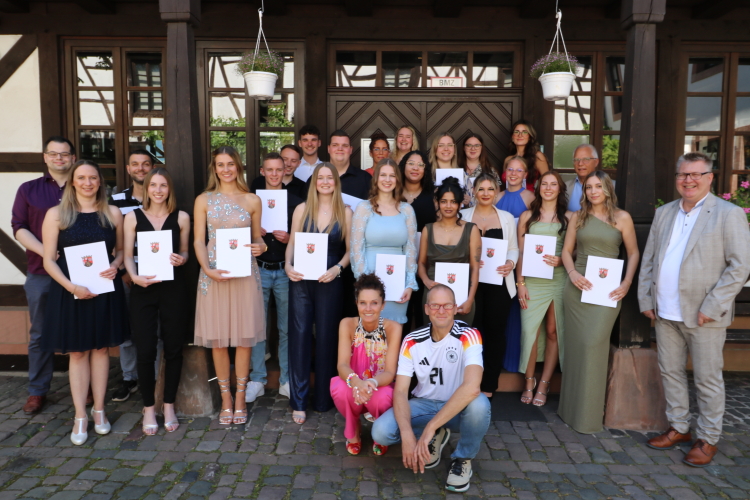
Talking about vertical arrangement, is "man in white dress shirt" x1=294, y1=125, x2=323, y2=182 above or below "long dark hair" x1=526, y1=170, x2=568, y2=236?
above

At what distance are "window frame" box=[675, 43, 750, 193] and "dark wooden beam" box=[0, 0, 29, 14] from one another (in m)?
7.41

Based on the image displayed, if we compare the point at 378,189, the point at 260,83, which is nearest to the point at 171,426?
the point at 378,189

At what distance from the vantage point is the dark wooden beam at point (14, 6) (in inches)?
226

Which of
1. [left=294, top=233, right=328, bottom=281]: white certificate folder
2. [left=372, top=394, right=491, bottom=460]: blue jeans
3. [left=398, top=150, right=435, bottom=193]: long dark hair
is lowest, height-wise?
[left=372, top=394, right=491, bottom=460]: blue jeans

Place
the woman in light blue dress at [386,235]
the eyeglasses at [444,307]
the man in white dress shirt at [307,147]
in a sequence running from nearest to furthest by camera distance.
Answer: the eyeglasses at [444,307]
the woman in light blue dress at [386,235]
the man in white dress shirt at [307,147]

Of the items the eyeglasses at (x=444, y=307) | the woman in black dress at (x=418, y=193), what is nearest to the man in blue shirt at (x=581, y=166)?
the woman in black dress at (x=418, y=193)

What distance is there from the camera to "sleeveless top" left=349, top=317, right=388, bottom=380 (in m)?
3.62

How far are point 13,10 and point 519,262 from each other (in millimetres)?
6084

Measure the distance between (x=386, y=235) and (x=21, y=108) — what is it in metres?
4.82

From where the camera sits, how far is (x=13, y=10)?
19.4ft

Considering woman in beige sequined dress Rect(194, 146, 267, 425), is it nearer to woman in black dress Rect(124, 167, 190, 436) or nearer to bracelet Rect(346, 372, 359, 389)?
woman in black dress Rect(124, 167, 190, 436)

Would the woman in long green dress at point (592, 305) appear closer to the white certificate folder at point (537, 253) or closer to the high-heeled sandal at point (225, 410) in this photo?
the white certificate folder at point (537, 253)

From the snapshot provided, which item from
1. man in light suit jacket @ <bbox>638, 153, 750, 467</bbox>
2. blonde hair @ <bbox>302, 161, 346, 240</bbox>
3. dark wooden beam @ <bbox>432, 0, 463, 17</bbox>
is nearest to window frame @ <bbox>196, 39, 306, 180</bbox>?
dark wooden beam @ <bbox>432, 0, 463, 17</bbox>

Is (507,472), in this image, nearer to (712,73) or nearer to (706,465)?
(706,465)
